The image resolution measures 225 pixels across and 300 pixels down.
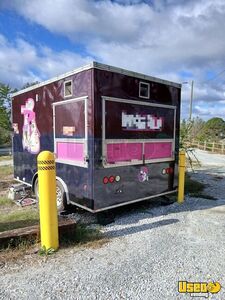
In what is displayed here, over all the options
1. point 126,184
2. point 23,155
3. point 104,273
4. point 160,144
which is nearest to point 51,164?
point 104,273

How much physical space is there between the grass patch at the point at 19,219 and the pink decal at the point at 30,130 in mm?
1337

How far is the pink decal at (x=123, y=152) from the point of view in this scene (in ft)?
14.2

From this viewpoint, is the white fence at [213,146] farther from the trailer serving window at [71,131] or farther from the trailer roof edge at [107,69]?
the trailer serving window at [71,131]

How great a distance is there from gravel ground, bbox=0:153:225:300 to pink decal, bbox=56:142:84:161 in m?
1.35

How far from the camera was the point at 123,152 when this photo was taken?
4.55 m

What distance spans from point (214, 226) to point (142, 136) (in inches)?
81.0

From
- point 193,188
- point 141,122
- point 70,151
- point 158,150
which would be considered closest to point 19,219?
point 70,151

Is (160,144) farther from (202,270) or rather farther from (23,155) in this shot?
(23,155)

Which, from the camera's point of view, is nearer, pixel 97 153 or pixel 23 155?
pixel 97 153

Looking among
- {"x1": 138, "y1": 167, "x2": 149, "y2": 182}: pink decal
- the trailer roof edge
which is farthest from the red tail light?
the trailer roof edge

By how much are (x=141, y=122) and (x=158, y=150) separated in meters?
0.82

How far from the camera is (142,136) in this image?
4.89 m

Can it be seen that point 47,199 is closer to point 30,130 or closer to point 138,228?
point 138,228

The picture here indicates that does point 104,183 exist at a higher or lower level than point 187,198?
higher
